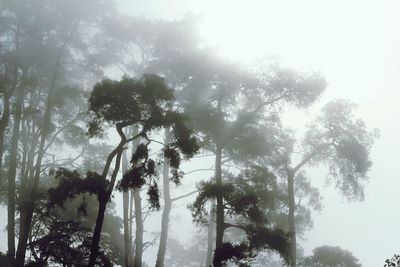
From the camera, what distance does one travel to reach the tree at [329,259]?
3575 cm

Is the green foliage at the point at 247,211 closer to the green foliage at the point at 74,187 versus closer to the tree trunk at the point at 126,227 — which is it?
the green foliage at the point at 74,187

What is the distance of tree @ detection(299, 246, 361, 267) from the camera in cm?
3575

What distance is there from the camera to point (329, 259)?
117 ft

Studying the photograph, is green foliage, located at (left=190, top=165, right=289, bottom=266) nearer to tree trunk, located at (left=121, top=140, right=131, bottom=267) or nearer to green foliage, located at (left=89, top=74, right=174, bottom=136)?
green foliage, located at (left=89, top=74, right=174, bottom=136)

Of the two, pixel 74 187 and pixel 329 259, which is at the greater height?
pixel 329 259

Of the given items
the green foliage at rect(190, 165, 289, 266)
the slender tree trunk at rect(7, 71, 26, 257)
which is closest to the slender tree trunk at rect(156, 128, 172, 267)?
the green foliage at rect(190, 165, 289, 266)

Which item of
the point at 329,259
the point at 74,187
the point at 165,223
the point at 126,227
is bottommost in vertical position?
the point at 74,187

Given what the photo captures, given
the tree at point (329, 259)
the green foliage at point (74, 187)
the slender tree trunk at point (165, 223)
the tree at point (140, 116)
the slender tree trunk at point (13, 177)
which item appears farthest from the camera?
the tree at point (329, 259)

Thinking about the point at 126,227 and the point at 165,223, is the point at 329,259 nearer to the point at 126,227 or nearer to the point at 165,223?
the point at 165,223

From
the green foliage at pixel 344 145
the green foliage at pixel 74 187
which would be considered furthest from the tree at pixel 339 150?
the green foliage at pixel 74 187

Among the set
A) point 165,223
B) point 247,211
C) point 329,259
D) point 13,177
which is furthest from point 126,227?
point 329,259

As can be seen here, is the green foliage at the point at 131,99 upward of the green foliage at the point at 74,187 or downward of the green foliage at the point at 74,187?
upward

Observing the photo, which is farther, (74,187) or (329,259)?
(329,259)

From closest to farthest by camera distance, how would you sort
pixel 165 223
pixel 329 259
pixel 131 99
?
pixel 131 99
pixel 165 223
pixel 329 259
